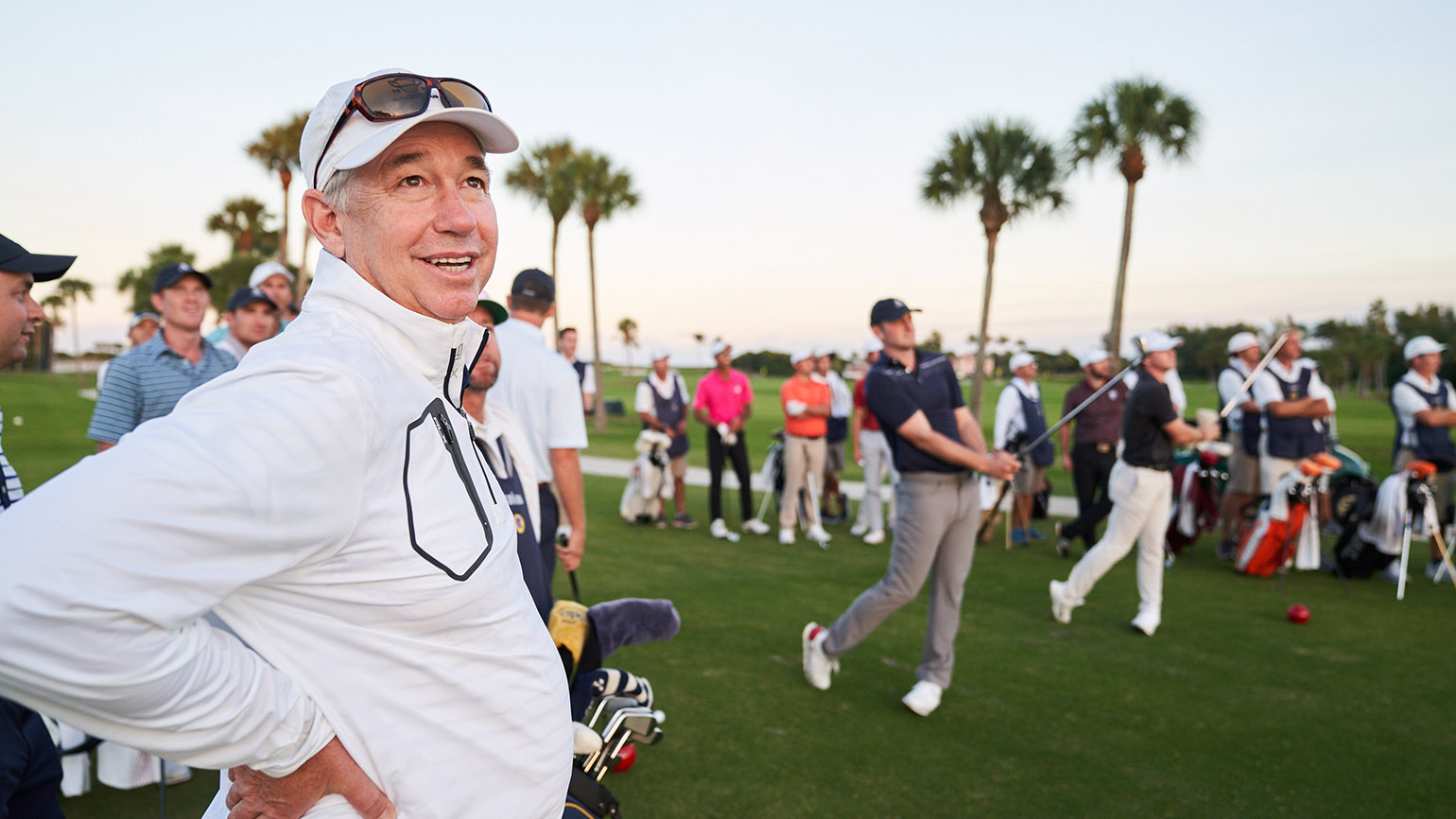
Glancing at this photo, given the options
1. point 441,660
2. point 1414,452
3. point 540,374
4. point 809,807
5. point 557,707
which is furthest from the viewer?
point 1414,452

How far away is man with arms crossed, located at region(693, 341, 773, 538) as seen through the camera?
36.2 feet

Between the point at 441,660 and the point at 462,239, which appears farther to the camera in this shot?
the point at 462,239

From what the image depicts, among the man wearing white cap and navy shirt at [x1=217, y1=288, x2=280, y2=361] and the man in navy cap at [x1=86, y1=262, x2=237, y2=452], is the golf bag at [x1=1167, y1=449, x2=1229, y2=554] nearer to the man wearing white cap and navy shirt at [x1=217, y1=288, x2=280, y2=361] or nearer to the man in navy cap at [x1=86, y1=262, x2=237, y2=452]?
the man wearing white cap and navy shirt at [x1=217, y1=288, x2=280, y2=361]

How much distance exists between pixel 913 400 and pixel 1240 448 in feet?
20.6

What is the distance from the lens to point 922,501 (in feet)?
17.5

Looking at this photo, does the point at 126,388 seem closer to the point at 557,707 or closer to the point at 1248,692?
the point at 557,707

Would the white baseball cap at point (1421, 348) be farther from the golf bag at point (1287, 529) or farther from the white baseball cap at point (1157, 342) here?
the white baseball cap at point (1157, 342)

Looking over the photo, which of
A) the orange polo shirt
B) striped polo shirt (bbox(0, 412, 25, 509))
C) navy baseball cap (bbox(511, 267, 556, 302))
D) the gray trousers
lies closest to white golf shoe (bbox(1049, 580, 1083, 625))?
the gray trousers

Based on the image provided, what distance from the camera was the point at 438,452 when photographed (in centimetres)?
127

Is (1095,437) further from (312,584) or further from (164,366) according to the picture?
(312,584)

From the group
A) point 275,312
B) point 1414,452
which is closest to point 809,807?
point 275,312

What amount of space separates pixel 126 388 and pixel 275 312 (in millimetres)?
1455

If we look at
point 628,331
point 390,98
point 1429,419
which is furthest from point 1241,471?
point 628,331

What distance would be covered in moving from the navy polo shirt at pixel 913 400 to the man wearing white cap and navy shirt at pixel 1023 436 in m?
5.14
